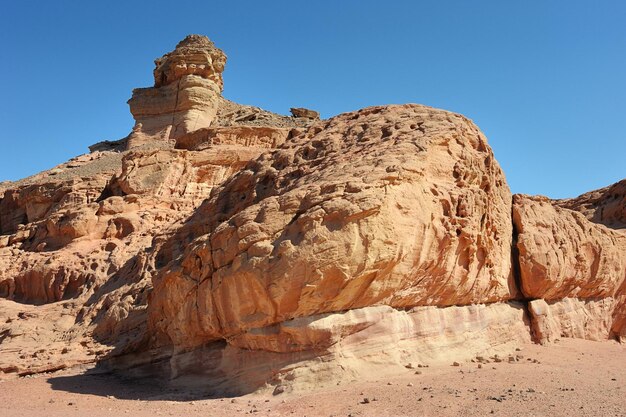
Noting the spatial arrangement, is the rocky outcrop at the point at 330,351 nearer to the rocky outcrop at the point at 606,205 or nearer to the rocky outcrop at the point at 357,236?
the rocky outcrop at the point at 357,236

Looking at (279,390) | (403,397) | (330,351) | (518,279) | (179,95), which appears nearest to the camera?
(403,397)

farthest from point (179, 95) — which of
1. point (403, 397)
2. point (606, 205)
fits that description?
point (403, 397)

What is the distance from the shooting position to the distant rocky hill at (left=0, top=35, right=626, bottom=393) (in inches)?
313

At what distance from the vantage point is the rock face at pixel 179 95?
1415 inches

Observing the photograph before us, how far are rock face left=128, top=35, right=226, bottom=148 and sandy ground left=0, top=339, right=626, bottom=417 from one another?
2745 centimetres

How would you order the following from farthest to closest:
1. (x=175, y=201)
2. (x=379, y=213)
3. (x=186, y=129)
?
(x=186, y=129) < (x=175, y=201) < (x=379, y=213)

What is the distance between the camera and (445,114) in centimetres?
1076

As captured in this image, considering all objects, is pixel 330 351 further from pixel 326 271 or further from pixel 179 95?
pixel 179 95

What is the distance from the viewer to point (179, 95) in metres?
36.5

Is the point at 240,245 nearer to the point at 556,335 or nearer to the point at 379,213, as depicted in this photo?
the point at 379,213

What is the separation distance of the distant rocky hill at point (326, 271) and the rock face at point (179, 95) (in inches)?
743

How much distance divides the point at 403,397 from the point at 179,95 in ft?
107

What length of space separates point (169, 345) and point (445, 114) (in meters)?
6.72

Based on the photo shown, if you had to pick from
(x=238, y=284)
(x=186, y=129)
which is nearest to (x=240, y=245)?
(x=238, y=284)
